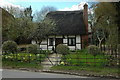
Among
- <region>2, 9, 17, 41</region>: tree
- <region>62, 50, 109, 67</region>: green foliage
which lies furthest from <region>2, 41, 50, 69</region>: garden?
<region>2, 9, 17, 41</region>: tree

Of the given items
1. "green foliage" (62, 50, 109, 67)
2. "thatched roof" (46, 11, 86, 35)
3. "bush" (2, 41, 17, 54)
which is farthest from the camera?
"thatched roof" (46, 11, 86, 35)

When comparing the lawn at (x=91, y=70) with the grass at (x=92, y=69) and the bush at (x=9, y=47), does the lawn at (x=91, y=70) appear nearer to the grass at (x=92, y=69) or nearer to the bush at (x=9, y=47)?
the grass at (x=92, y=69)

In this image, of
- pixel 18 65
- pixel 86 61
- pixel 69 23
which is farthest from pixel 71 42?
pixel 18 65

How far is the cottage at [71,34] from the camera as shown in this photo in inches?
611

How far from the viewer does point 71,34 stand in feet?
50.7

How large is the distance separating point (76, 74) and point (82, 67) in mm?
949

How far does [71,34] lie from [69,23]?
61.5 inches

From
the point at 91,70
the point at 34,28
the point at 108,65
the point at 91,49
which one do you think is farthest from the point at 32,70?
the point at 34,28

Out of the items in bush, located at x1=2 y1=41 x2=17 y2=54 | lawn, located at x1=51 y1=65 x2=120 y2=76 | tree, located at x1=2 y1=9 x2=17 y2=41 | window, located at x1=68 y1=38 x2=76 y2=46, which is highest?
tree, located at x1=2 y1=9 x2=17 y2=41

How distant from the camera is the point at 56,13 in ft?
58.5

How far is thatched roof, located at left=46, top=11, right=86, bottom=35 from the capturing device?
15484mm

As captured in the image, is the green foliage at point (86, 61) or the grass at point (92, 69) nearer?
the grass at point (92, 69)

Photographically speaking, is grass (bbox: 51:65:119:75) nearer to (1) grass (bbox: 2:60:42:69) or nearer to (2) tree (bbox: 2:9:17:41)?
(1) grass (bbox: 2:60:42:69)

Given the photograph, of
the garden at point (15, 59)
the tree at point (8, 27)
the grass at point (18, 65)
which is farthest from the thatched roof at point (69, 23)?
the grass at point (18, 65)
